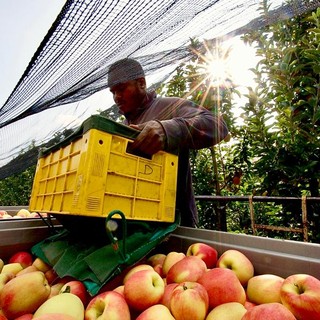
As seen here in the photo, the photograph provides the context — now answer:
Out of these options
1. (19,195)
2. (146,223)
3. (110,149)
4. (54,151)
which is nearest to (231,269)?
(146,223)

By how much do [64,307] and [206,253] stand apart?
57 cm

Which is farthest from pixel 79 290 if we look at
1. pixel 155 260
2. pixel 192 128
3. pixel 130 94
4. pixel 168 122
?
pixel 130 94

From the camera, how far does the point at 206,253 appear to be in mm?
1145

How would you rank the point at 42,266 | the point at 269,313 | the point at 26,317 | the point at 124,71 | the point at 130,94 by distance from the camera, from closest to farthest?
the point at 269,313, the point at 26,317, the point at 42,266, the point at 124,71, the point at 130,94

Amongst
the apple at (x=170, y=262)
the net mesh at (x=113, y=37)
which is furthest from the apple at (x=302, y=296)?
the net mesh at (x=113, y=37)

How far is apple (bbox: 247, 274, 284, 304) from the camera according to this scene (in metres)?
0.87

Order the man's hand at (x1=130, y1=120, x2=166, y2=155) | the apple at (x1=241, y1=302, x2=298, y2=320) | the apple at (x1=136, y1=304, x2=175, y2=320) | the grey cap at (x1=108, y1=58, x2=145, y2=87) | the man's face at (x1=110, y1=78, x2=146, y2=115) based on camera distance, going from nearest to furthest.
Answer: the apple at (x1=241, y1=302, x2=298, y2=320) → the apple at (x1=136, y1=304, x2=175, y2=320) → the man's hand at (x1=130, y1=120, x2=166, y2=155) → the grey cap at (x1=108, y1=58, x2=145, y2=87) → the man's face at (x1=110, y1=78, x2=146, y2=115)

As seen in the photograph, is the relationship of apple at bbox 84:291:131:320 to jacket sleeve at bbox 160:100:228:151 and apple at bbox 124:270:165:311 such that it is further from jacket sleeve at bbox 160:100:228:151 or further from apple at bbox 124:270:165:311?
jacket sleeve at bbox 160:100:228:151

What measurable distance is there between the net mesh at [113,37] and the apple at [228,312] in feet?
4.50

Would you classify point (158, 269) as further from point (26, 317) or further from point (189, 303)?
point (26, 317)

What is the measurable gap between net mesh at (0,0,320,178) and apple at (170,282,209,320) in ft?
4.32

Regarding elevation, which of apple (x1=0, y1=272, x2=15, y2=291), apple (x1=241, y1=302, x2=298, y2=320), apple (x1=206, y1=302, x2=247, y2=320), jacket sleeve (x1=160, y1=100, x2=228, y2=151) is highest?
jacket sleeve (x1=160, y1=100, x2=228, y2=151)

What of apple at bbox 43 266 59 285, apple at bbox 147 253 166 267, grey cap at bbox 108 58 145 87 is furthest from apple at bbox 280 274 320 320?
grey cap at bbox 108 58 145 87

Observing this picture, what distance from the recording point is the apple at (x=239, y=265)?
101 cm
